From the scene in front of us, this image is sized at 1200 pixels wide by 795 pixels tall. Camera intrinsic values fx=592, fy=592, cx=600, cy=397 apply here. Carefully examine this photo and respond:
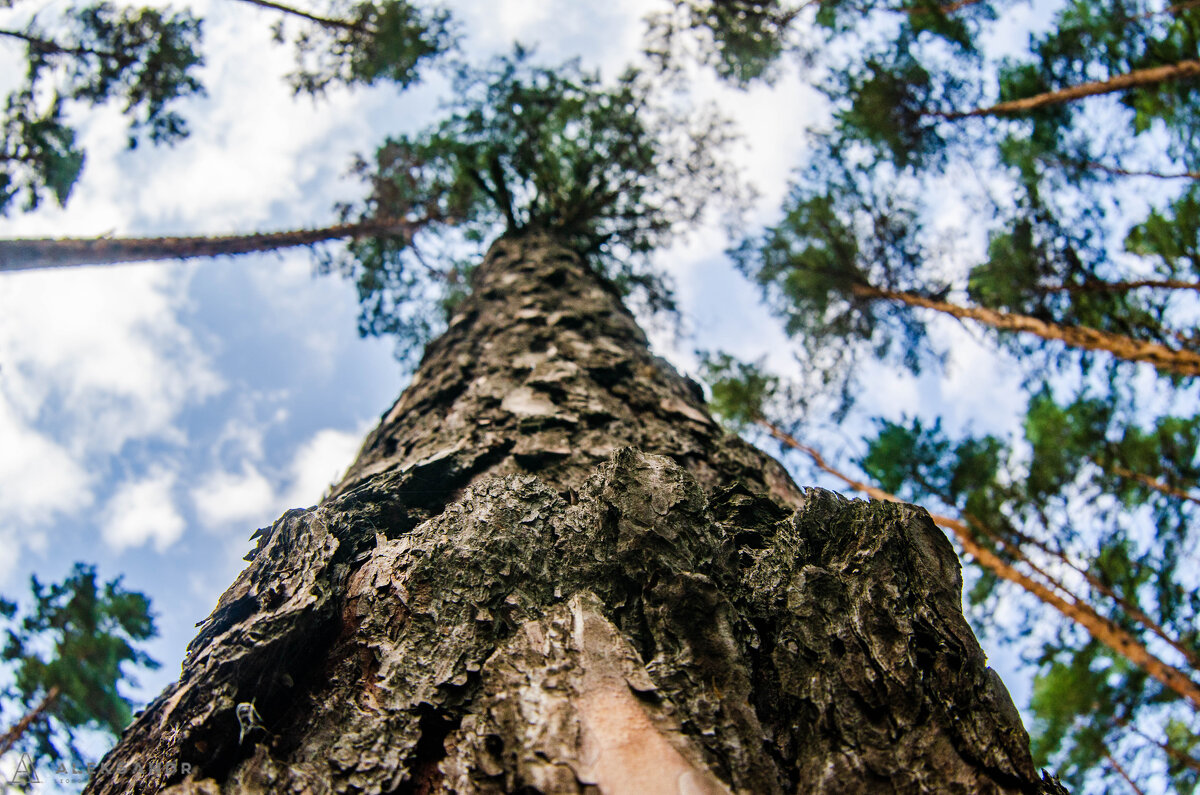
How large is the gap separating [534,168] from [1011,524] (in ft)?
24.6

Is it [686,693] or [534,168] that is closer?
[686,693]

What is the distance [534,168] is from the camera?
7.07m

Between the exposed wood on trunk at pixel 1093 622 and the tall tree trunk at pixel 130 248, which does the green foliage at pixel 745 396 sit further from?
the tall tree trunk at pixel 130 248

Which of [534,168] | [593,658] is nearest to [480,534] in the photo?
[593,658]

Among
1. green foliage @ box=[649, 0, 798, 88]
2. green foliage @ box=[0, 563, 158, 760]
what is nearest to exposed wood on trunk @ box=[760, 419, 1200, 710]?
green foliage @ box=[649, 0, 798, 88]

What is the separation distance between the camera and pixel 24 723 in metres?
6.85

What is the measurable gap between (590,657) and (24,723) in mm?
9441

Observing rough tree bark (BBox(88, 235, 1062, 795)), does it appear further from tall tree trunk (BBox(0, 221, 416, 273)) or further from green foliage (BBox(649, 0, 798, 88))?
green foliage (BBox(649, 0, 798, 88))

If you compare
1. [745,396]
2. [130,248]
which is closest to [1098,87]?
[745,396]

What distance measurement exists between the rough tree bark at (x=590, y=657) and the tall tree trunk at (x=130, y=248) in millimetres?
3913

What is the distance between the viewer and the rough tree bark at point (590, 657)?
36.5 inches

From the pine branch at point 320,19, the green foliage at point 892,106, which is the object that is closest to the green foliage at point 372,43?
the pine branch at point 320,19

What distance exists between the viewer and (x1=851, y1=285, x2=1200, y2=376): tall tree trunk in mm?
5539

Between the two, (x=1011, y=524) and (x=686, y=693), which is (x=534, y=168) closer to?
(x=686, y=693)
